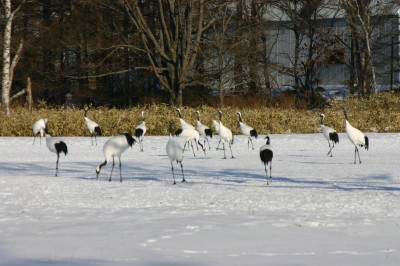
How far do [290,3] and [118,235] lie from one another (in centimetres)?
3860

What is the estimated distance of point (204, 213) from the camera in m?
10.0

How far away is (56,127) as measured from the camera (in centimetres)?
2662

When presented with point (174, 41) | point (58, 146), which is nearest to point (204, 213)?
point (58, 146)

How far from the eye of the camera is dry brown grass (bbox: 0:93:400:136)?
1053 inches

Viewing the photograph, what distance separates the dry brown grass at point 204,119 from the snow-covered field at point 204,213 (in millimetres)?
8633

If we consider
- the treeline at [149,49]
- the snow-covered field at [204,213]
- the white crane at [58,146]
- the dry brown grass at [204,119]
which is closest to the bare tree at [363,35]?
the treeline at [149,49]

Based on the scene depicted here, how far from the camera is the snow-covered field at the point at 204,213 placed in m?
7.41

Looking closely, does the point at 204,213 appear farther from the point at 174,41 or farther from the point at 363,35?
the point at 363,35

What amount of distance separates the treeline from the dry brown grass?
8.29 metres

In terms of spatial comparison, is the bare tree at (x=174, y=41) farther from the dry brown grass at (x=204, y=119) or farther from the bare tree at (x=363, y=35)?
the bare tree at (x=363, y=35)

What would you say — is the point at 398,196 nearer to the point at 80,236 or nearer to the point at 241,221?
the point at 241,221

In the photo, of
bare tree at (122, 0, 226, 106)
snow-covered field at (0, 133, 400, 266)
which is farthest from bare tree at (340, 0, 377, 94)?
snow-covered field at (0, 133, 400, 266)

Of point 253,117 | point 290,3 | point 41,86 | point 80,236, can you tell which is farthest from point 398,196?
point 290,3

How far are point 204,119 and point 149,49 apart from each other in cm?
1188
